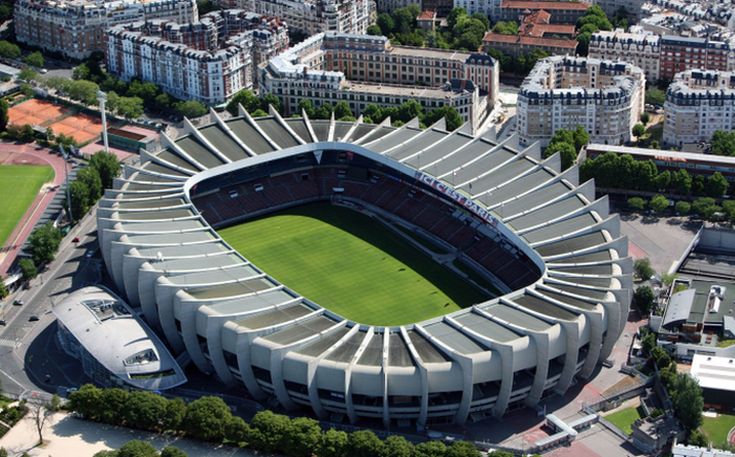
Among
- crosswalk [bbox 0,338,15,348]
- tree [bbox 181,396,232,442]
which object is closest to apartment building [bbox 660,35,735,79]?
tree [bbox 181,396,232,442]

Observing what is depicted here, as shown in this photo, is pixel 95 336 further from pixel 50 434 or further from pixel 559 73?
pixel 559 73

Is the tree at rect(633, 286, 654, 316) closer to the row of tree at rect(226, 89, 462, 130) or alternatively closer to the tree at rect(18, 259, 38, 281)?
the row of tree at rect(226, 89, 462, 130)

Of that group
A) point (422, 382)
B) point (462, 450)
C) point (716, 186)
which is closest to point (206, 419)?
point (422, 382)

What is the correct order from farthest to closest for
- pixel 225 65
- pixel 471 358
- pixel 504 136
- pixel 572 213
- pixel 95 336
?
pixel 225 65 → pixel 504 136 → pixel 572 213 → pixel 95 336 → pixel 471 358

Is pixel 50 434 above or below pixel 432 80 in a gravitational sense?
below

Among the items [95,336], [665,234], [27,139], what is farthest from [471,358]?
[27,139]

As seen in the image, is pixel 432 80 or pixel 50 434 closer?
pixel 50 434

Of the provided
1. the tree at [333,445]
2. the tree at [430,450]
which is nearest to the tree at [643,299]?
the tree at [430,450]

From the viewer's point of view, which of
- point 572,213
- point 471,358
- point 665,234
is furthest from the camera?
point 665,234
